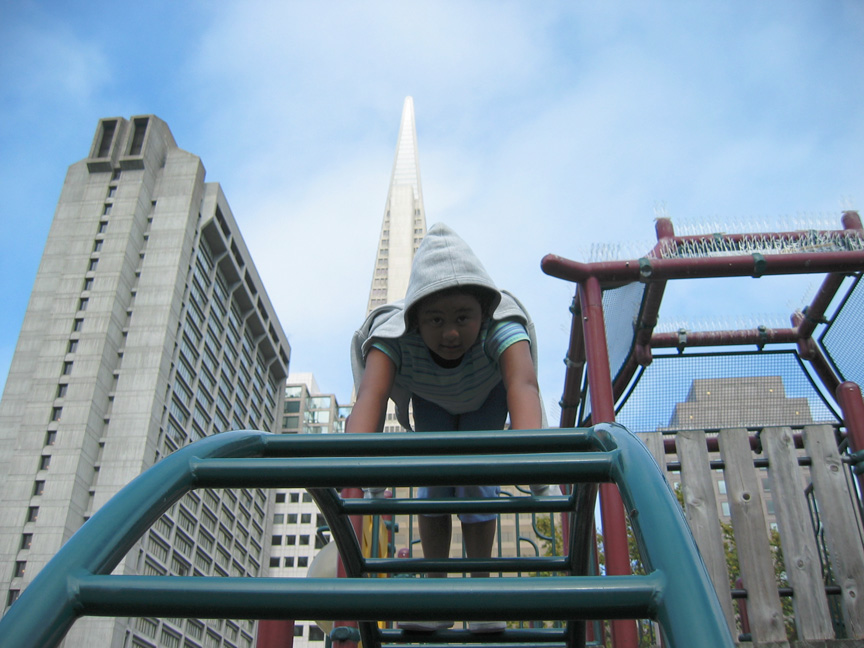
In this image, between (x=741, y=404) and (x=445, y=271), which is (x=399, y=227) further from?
(x=445, y=271)

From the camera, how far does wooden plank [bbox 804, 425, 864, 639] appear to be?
3520 millimetres

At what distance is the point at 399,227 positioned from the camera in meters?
105

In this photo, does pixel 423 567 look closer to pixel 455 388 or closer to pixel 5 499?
pixel 455 388

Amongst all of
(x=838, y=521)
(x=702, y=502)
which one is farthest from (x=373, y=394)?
(x=838, y=521)

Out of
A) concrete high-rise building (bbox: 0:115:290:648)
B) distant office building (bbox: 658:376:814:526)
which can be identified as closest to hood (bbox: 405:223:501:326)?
distant office building (bbox: 658:376:814:526)

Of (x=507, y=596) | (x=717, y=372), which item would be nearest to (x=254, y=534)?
(x=717, y=372)

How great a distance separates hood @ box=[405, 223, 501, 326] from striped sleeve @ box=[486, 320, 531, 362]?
70 millimetres

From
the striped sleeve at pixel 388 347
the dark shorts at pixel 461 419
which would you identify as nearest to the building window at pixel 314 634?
the dark shorts at pixel 461 419

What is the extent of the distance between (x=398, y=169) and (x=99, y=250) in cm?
6982

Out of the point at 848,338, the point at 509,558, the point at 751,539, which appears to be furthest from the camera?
the point at 848,338

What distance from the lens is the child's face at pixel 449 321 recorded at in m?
2.24

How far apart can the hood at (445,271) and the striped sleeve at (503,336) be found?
70 millimetres

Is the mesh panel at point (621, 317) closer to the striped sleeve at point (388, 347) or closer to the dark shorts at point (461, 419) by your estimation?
the dark shorts at point (461, 419)

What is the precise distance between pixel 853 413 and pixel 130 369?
156ft
